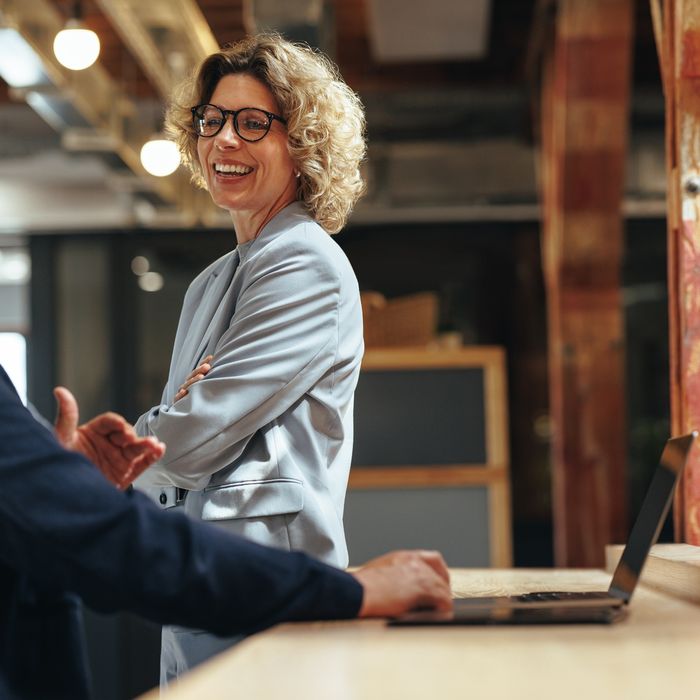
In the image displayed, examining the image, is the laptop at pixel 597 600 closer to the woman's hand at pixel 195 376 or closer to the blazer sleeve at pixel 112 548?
the blazer sleeve at pixel 112 548

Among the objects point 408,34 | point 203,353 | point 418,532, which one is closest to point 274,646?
point 203,353

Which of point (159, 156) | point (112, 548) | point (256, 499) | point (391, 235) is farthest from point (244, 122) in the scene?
point (391, 235)

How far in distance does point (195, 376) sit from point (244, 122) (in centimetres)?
49

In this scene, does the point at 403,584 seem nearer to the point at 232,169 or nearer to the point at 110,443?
the point at 110,443

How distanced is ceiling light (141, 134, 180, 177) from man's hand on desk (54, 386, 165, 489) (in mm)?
4594

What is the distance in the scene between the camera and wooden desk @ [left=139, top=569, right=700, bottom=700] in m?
0.79

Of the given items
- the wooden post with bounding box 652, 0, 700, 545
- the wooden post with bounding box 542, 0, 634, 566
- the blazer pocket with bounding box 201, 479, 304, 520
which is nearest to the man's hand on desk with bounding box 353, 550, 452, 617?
the blazer pocket with bounding box 201, 479, 304, 520

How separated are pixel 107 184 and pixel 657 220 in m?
3.88

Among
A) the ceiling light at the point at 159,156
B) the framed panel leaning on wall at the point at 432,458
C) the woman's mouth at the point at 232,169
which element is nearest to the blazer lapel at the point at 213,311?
the woman's mouth at the point at 232,169

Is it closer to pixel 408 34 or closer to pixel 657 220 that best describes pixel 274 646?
pixel 408 34

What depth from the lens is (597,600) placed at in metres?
1.29

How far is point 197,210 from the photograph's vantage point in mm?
7555

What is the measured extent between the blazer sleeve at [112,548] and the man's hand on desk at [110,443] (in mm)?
207

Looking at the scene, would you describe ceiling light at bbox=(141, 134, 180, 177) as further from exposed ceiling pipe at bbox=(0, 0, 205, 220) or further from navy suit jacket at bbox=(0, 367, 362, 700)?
navy suit jacket at bbox=(0, 367, 362, 700)
